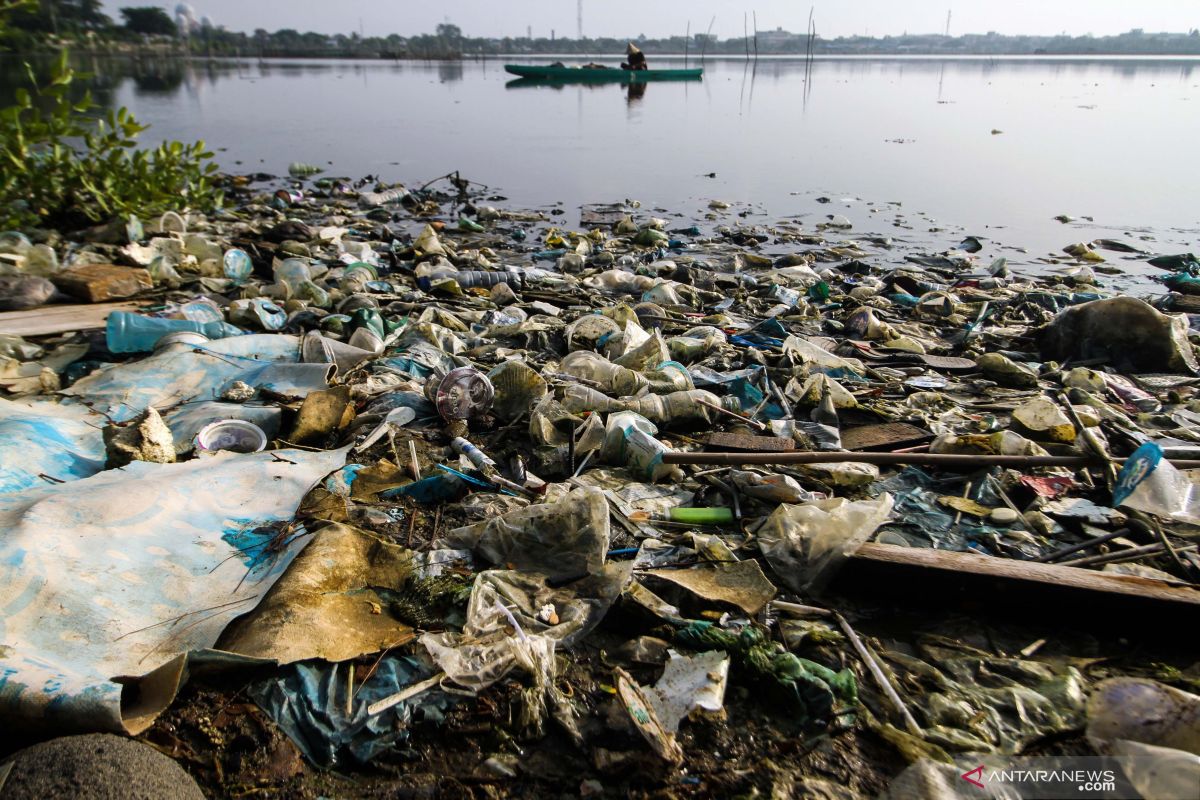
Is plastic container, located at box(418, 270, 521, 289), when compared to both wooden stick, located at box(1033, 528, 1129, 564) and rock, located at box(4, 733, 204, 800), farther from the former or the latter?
rock, located at box(4, 733, 204, 800)

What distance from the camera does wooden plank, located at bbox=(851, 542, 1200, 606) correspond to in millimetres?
2170

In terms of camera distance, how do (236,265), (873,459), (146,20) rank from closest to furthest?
1. (873,459)
2. (236,265)
3. (146,20)

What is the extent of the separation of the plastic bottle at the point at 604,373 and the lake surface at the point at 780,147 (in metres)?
5.95

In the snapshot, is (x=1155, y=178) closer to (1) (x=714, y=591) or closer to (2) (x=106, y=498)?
(1) (x=714, y=591)

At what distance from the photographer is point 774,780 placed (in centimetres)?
171

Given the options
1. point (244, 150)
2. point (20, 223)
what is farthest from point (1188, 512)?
point (244, 150)

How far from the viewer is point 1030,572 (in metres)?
2.28

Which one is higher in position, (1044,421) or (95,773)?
(95,773)

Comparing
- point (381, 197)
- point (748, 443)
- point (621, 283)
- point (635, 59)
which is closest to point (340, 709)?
point (748, 443)

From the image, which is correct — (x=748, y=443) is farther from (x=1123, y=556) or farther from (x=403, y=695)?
(x=403, y=695)

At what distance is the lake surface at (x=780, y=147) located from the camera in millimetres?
10406

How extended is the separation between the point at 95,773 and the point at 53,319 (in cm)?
419

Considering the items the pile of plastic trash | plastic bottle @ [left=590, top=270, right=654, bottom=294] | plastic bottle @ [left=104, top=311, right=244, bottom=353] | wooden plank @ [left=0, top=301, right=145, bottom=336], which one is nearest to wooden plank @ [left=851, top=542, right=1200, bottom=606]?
the pile of plastic trash

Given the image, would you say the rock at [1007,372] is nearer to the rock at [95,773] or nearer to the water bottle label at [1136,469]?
the water bottle label at [1136,469]
